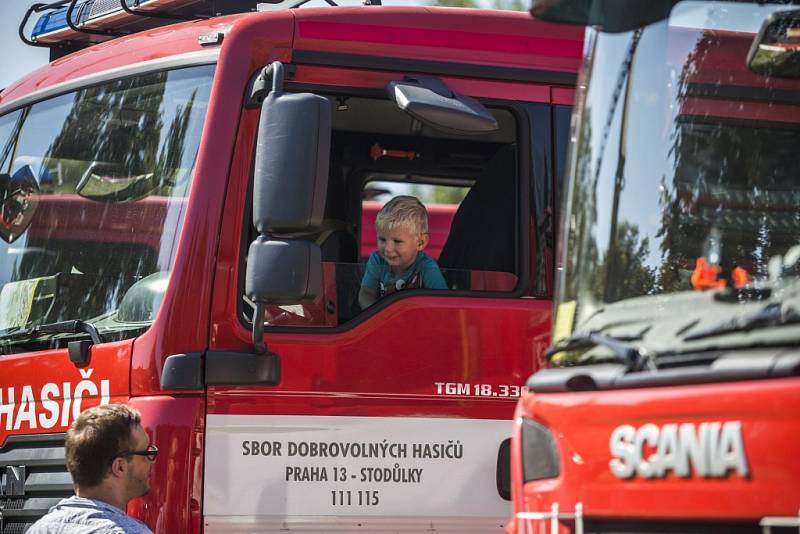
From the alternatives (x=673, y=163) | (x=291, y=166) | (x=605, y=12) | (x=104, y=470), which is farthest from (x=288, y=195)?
(x=673, y=163)

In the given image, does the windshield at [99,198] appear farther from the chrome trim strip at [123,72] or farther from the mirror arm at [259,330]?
the mirror arm at [259,330]

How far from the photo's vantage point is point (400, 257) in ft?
16.6

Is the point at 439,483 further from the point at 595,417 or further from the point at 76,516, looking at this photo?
the point at 595,417

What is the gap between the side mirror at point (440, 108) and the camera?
4633 mm

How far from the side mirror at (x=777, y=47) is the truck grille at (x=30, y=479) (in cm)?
272

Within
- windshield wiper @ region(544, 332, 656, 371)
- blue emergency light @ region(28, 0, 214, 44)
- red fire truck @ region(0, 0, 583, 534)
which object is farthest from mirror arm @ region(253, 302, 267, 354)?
blue emergency light @ region(28, 0, 214, 44)

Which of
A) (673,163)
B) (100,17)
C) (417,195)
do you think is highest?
(100,17)

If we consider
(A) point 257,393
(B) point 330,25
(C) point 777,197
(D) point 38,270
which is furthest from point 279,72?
(C) point 777,197

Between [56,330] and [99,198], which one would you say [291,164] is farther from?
[56,330]

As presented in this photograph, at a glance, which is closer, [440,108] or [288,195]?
[288,195]

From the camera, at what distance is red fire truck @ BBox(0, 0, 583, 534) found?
4.48 metres

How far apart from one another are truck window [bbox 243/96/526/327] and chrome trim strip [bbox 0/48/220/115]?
1.62 ft

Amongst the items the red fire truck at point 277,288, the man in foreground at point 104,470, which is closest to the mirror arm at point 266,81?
the red fire truck at point 277,288

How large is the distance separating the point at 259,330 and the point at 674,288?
1598 millimetres
